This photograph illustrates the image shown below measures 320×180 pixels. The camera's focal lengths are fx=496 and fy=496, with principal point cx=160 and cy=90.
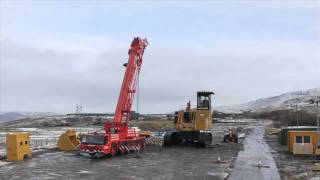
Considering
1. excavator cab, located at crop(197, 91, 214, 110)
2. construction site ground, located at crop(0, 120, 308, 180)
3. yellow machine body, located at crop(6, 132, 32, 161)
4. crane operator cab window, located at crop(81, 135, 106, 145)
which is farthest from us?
excavator cab, located at crop(197, 91, 214, 110)

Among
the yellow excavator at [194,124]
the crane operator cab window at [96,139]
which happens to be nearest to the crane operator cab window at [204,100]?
the yellow excavator at [194,124]

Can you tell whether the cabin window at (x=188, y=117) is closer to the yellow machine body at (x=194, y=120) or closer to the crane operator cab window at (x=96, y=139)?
the yellow machine body at (x=194, y=120)

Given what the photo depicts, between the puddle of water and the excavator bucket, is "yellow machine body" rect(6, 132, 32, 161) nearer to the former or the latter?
the excavator bucket

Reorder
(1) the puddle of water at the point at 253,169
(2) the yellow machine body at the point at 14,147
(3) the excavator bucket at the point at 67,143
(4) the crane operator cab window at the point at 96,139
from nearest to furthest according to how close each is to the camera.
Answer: (1) the puddle of water at the point at 253,169, (2) the yellow machine body at the point at 14,147, (4) the crane operator cab window at the point at 96,139, (3) the excavator bucket at the point at 67,143

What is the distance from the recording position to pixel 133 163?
2797 centimetres

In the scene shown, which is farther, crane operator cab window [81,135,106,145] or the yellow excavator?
the yellow excavator

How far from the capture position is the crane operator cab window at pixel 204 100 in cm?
4184

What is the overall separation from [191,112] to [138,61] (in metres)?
7.40

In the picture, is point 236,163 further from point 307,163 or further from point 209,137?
point 209,137

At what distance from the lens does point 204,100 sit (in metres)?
42.2

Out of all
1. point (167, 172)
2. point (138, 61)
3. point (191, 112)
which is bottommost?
point (167, 172)

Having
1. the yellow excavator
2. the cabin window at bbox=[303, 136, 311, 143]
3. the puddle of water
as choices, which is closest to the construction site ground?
the puddle of water

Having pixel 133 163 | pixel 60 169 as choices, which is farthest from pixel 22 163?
pixel 133 163

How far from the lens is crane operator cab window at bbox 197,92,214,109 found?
1647 inches
